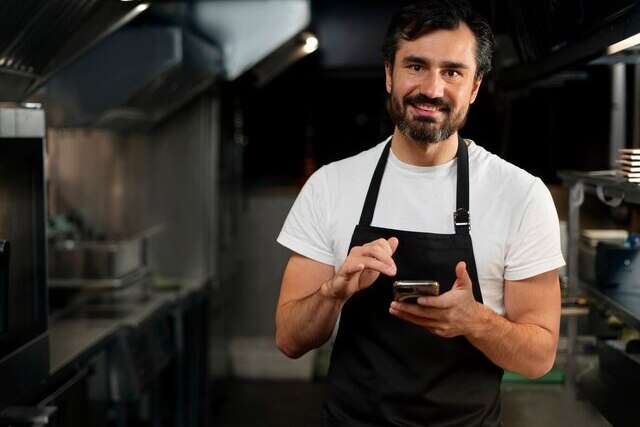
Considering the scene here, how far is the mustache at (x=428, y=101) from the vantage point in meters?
1.85

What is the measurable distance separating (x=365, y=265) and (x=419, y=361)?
36 cm

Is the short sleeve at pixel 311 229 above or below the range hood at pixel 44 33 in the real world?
below

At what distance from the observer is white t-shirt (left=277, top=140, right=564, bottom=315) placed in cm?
188

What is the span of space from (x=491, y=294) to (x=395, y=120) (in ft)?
1.32

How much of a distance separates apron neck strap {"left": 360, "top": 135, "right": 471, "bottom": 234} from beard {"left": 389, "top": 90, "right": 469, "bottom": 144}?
0.40 feet

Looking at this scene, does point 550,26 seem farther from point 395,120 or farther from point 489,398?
point 489,398

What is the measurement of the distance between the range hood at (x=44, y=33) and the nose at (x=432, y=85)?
109cm

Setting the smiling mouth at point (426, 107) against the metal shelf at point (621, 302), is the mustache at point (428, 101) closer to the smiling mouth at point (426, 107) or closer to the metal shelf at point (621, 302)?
the smiling mouth at point (426, 107)

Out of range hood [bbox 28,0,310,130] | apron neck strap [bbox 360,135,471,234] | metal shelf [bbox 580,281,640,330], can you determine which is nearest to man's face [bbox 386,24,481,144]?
apron neck strap [bbox 360,135,471,234]

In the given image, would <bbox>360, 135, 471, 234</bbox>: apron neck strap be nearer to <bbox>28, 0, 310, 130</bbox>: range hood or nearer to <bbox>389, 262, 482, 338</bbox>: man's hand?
<bbox>389, 262, 482, 338</bbox>: man's hand

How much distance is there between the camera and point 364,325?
1999mm

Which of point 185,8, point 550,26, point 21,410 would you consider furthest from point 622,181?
point 185,8

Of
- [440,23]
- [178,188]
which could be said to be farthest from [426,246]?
[178,188]

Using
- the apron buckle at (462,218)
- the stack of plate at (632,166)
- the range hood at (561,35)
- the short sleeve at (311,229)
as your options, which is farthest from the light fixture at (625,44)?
the short sleeve at (311,229)
